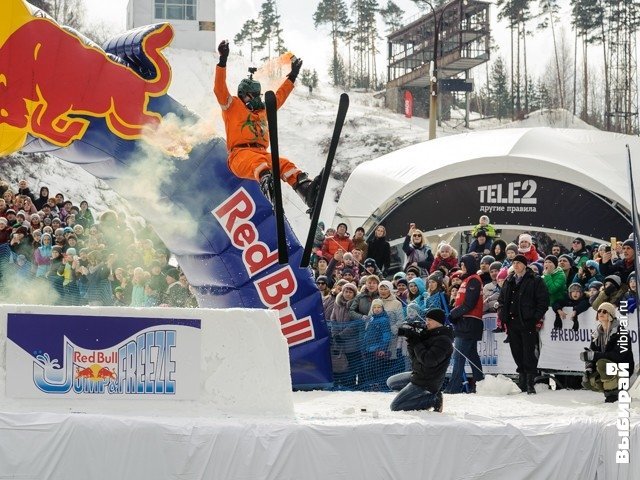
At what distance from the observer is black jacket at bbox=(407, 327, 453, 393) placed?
9.27 meters

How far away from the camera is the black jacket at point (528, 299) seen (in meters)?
11.4

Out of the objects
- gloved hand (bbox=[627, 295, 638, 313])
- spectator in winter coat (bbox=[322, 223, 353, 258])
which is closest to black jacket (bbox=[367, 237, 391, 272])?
spectator in winter coat (bbox=[322, 223, 353, 258])

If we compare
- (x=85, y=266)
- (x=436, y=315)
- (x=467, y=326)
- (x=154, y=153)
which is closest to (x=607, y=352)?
(x=467, y=326)

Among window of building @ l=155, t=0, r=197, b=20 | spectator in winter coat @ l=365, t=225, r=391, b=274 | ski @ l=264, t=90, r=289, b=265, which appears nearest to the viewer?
ski @ l=264, t=90, r=289, b=265

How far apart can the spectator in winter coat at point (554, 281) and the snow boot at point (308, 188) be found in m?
3.09

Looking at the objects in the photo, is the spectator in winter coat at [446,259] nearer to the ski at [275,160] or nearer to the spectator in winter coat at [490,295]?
the spectator in winter coat at [490,295]

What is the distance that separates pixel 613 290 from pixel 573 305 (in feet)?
2.17

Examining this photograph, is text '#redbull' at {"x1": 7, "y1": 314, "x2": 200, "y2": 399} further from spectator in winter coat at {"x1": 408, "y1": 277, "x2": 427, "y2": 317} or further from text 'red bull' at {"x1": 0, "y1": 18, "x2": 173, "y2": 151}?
spectator in winter coat at {"x1": 408, "y1": 277, "x2": 427, "y2": 317}

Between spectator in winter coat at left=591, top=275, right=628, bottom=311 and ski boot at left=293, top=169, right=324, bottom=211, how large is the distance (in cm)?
327

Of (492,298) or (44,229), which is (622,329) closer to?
(492,298)

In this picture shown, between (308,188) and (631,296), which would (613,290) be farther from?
(308,188)

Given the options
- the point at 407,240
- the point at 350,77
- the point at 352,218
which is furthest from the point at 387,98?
the point at 407,240

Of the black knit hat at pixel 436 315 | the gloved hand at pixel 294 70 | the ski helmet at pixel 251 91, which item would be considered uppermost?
the gloved hand at pixel 294 70

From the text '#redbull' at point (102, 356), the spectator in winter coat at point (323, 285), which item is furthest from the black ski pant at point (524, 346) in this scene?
the text '#redbull' at point (102, 356)
